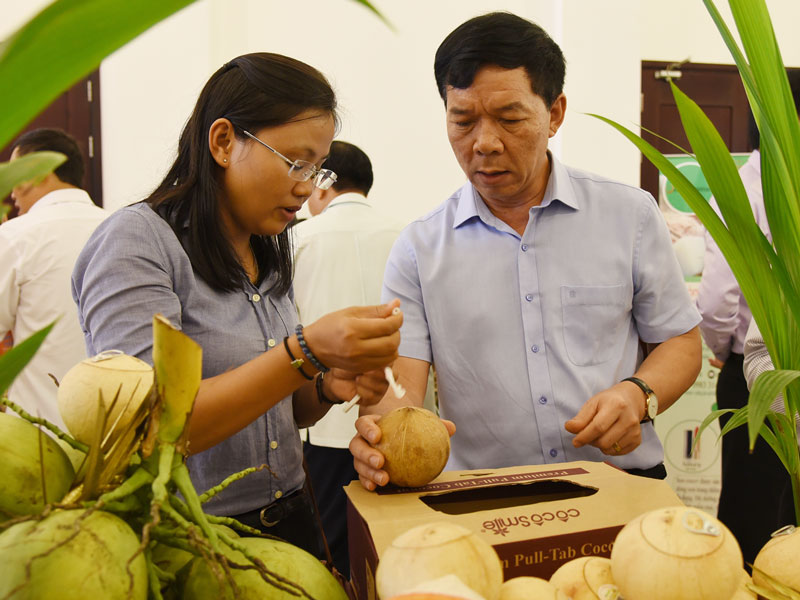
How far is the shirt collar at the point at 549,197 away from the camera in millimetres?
1645

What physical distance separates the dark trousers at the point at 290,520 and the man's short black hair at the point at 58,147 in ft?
6.81

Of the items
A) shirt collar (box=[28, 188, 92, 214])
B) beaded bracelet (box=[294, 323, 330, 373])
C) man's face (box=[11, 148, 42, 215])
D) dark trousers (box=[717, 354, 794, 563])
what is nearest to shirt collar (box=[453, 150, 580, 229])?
beaded bracelet (box=[294, 323, 330, 373])

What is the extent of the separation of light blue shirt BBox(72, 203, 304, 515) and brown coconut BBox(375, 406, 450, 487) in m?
0.29

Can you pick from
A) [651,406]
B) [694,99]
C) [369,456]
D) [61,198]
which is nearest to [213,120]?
[369,456]

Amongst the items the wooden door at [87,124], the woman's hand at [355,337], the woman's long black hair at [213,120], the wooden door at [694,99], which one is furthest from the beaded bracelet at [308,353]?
the wooden door at [694,99]

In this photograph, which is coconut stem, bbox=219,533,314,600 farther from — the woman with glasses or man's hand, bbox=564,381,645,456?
man's hand, bbox=564,381,645,456

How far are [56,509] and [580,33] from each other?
4388mm

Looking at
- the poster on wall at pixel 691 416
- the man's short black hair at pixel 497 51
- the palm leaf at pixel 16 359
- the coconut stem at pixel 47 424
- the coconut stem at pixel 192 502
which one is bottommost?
the poster on wall at pixel 691 416

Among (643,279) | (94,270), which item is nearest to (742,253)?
(643,279)

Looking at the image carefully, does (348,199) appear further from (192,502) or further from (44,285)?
(192,502)

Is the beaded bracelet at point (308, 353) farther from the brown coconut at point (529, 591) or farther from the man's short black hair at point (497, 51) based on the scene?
the man's short black hair at point (497, 51)

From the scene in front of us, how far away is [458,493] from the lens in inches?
40.8

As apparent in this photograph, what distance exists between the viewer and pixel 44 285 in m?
2.62

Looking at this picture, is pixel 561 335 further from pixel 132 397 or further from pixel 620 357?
pixel 132 397
